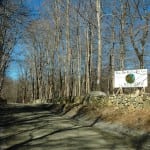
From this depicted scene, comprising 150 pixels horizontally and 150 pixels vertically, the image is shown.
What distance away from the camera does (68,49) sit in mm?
49344

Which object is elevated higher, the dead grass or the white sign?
the white sign

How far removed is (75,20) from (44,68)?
25416 millimetres

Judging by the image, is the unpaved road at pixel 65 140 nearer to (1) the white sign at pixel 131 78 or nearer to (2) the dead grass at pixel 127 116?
(2) the dead grass at pixel 127 116

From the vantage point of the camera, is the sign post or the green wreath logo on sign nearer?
the sign post

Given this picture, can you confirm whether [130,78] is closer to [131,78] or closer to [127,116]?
[131,78]

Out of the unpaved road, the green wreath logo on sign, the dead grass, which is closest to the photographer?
the unpaved road

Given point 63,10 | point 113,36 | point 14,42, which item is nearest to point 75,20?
point 63,10

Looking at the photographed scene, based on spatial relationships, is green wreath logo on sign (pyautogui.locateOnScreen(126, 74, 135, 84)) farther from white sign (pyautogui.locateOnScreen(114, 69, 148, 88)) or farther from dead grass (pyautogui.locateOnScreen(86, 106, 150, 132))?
dead grass (pyautogui.locateOnScreen(86, 106, 150, 132))

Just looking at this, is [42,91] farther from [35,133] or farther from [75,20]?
[35,133]

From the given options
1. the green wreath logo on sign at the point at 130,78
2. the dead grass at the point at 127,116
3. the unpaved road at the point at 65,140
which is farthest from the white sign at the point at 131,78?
the unpaved road at the point at 65,140

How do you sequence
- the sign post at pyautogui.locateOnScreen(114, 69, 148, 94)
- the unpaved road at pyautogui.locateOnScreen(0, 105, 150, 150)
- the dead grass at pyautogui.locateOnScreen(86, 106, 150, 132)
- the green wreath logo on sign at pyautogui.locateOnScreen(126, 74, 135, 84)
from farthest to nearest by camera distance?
the green wreath logo on sign at pyautogui.locateOnScreen(126, 74, 135, 84)
the sign post at pyautogui.locateOnScreen(114, 69, 148, 94)
the dead grass at pyautogui.locateOnScreen(86, 106, 150, 132)
the unpaved road at pyautogui.locateOnScreen(0, 105, 150, 150)

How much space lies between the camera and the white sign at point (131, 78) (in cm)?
2592

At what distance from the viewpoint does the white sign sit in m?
25.9

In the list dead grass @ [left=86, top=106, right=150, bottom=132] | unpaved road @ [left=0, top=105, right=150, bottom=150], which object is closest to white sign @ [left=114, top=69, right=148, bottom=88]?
dead grass @ [left=86, top=106, right=150, bottom=132]
